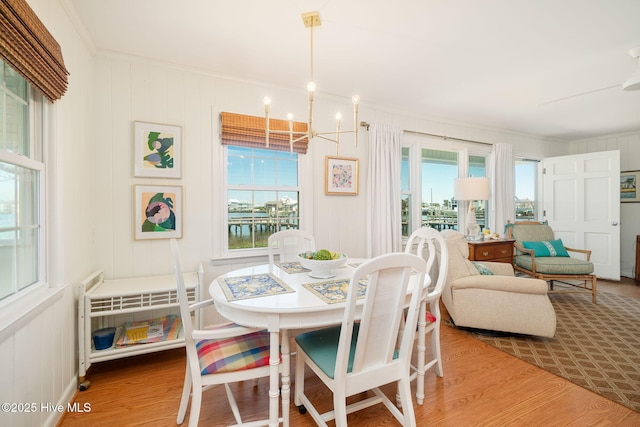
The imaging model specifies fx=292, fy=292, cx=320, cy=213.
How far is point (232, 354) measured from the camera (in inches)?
58.6

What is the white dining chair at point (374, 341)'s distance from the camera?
47.7 inches

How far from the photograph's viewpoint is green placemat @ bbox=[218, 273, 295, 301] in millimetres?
1554

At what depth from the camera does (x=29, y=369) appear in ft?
4.52

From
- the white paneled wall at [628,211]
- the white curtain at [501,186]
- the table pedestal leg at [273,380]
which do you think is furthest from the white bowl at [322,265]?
the white paneled wall at [628,211]

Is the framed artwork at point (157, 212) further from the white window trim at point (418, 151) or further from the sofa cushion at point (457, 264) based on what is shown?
the white window trim at point (418, 151)

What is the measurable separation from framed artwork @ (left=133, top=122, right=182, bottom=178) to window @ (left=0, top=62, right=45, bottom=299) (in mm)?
852

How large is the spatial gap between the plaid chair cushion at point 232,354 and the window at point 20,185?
3.09 ft

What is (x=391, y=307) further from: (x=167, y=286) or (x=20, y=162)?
(x=20, y=162)

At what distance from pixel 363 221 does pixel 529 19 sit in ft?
7.56

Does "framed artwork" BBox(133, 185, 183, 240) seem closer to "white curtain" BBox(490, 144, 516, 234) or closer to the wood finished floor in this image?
the wood finished floor

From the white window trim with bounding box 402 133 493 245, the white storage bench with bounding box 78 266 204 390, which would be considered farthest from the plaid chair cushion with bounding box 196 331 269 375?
the white window trim with bounding box 402 133 493 245

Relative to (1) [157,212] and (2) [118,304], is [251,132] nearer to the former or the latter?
(1) [157,212]

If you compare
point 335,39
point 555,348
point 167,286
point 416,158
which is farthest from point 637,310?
point 167,286

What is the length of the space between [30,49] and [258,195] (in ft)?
6.44
